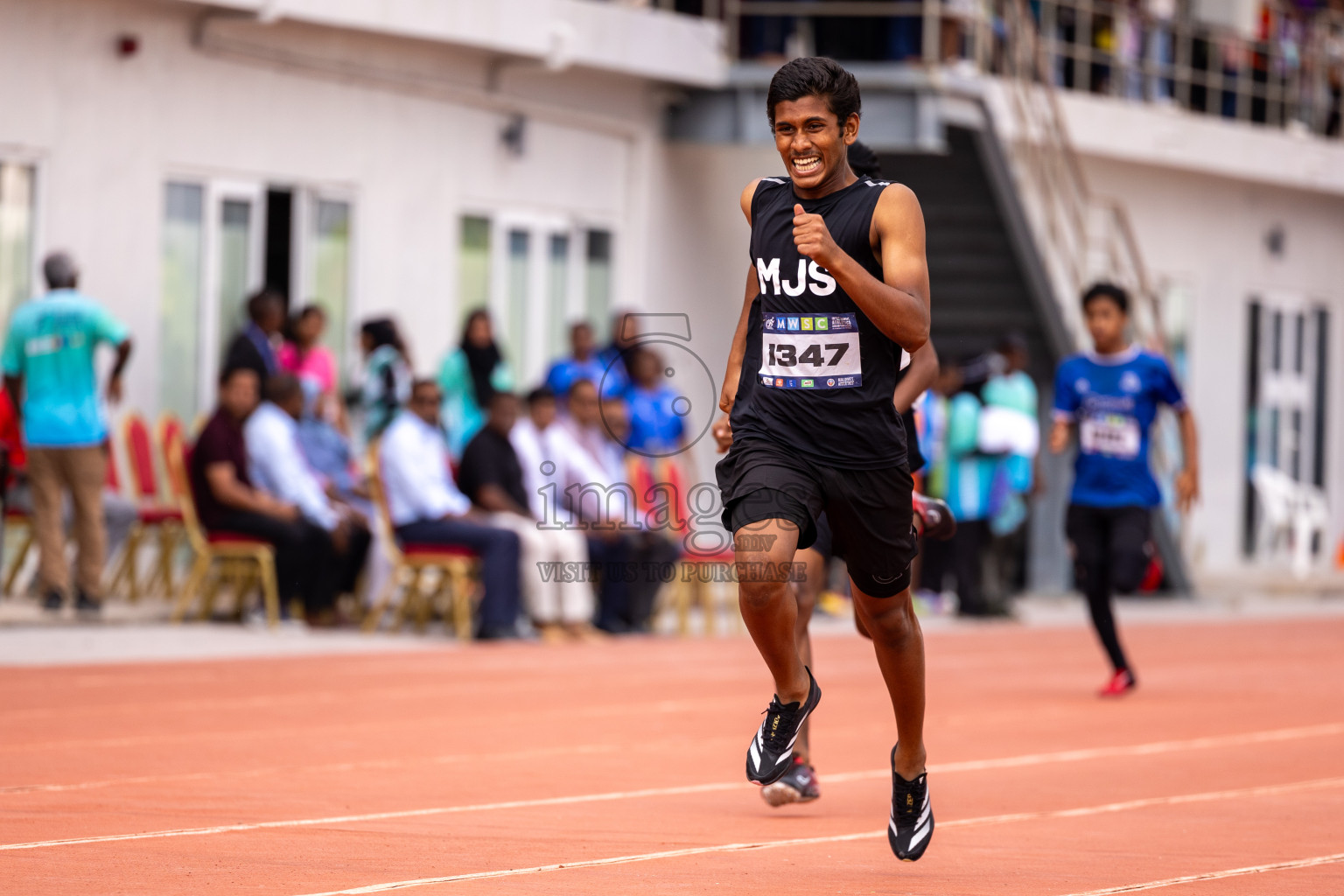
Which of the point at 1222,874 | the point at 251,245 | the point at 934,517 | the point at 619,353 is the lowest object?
the point at 1222,874

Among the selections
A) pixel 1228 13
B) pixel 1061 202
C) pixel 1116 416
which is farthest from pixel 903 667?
pixel 1228 13

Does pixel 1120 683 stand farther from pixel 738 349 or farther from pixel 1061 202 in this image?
pixel 1061 202

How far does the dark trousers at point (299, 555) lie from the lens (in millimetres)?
13641

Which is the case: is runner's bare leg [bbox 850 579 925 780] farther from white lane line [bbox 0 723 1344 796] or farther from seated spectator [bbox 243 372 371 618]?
seated spectator [bbox 243 372 371 618]

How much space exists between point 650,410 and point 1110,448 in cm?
588

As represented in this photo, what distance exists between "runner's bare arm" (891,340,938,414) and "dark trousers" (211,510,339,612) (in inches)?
277

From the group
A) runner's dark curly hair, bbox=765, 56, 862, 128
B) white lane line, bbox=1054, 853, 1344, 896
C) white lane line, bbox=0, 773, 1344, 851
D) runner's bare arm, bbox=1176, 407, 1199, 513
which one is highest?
runner's dark curly hair, bbox=765, 56, 862, 128

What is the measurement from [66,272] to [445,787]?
22.8 ft

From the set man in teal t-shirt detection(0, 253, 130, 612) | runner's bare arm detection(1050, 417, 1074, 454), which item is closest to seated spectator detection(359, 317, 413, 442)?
man in teal t-shirt detection(0, 253, 130, 612)

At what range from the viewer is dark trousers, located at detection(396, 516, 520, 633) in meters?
14.0

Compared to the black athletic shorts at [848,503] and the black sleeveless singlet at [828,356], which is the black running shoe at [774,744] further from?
the black sleeveless singlet at [828,356]

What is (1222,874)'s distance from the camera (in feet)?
19.4

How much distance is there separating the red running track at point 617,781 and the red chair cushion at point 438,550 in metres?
0.95

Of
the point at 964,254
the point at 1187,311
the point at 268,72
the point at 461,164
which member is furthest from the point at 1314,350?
the point at 268,72
